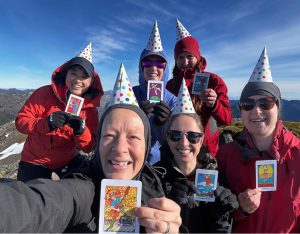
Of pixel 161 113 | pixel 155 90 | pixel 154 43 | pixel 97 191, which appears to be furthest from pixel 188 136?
pixel 154 43

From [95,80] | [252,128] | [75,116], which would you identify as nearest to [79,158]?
[75,116]

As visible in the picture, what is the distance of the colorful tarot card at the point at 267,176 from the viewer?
4016mm

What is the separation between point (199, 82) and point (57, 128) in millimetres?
3385

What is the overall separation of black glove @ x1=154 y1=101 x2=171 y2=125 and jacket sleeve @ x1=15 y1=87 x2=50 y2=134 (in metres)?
2.31

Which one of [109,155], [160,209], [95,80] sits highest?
[95,80]

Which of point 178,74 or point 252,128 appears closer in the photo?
point 252,128

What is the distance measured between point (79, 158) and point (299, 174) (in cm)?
474

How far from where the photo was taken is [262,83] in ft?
15.2

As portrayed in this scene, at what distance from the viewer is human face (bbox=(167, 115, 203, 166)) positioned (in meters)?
4.38

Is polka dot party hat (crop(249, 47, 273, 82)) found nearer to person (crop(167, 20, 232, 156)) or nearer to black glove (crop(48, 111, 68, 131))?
person (crop(167, 20, 232, 156))

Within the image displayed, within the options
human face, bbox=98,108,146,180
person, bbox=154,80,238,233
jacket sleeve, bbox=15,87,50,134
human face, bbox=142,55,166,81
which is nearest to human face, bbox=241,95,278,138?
person, bbox=154,80,238,233

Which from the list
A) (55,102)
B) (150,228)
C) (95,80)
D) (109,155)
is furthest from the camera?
(95,80)

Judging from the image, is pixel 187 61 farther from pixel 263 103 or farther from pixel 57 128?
pixel 57 128

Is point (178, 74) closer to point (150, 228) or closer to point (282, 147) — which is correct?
point (282, 147)
